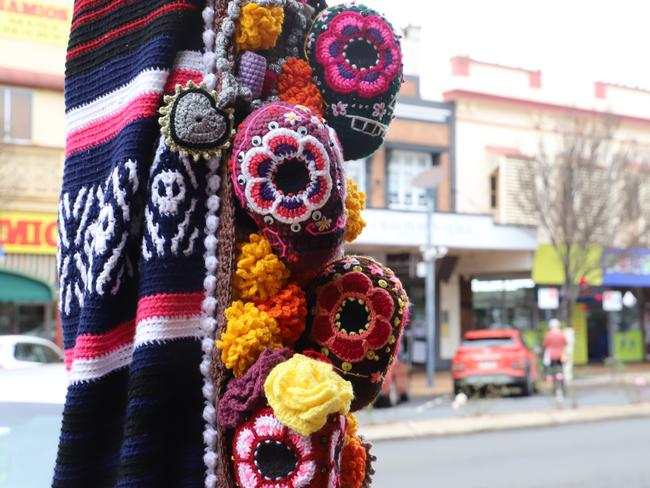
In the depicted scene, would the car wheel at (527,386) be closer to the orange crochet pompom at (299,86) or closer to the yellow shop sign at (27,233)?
the yellow shop sign at (27,233)

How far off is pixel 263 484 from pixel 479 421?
36.6ft

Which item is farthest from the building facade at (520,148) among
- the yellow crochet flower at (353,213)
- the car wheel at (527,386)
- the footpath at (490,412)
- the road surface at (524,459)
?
the yellow crochet flower at (353,213)

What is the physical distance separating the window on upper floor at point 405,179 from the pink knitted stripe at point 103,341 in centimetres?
1854

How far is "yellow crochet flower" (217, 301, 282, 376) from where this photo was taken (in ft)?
4.75

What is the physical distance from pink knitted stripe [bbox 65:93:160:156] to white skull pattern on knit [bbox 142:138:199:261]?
0.09m

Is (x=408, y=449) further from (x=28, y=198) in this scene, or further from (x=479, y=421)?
(x=28, y=198)

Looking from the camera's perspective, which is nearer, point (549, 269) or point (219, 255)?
point (219, 255)

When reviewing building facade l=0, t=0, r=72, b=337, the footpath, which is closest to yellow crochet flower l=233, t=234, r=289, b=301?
the footpath

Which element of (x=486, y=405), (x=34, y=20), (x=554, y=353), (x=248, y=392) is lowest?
(x=486, y=405)

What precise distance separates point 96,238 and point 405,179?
19.1m

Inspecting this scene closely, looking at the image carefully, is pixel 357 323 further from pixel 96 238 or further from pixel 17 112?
pixel 17 112

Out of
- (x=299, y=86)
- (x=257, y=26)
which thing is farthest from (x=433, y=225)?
(x=257, y=26)

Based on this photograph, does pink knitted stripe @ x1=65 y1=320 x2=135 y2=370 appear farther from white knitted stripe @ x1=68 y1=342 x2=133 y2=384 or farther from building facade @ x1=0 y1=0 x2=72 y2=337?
building facade @ x1=0 y1=0 x2=72 y2=337

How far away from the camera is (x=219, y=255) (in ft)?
5.08
